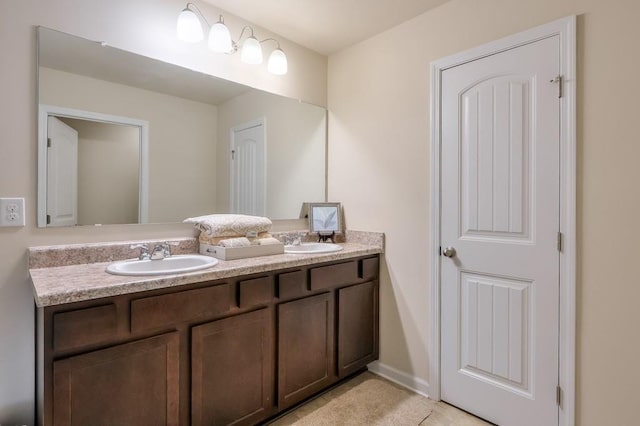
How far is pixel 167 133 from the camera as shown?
1911mm

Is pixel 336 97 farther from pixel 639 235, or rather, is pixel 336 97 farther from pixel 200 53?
pixel 639 235

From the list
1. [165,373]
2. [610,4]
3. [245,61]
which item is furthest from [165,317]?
[610,4]

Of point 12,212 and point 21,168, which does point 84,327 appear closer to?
point 12,212

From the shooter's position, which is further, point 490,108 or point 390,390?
point 390,390

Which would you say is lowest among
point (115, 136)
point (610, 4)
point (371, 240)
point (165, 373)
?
point (165, 373)

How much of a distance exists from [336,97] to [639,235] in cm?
204

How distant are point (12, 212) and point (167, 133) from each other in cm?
80

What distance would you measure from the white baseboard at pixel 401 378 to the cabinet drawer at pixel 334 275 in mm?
686

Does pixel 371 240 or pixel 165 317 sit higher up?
pixel 371 240

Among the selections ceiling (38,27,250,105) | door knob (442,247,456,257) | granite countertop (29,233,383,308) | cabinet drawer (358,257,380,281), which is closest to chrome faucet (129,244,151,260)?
granite countertop (29,233,383,308)

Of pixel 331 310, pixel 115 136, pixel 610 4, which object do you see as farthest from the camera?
pixel 331 310

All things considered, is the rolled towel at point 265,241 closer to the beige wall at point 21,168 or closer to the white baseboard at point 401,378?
the beige wall at point 21,168

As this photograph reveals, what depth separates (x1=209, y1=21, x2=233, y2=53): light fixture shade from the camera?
194 centimetres

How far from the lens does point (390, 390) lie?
7.05 feet
